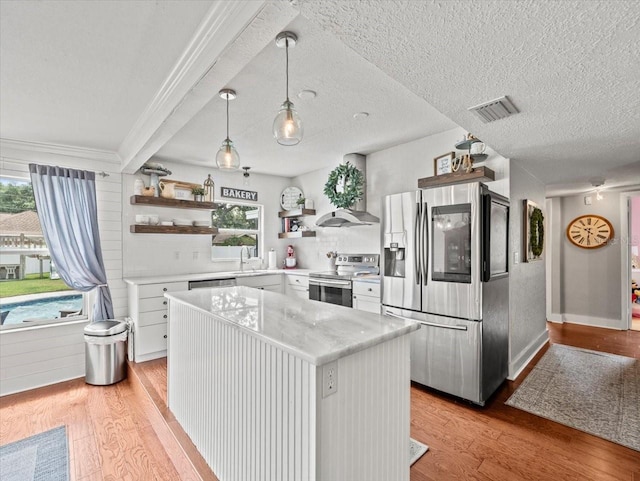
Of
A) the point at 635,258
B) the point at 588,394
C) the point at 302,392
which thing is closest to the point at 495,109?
the point at 302,392

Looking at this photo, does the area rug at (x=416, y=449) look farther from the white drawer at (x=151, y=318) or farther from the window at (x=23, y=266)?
the window at (x=23, y=266)

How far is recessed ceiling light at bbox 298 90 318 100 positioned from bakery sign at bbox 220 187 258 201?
2740 mm

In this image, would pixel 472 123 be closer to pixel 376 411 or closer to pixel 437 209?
pixel 437 209

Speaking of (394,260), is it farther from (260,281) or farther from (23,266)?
(23,266)

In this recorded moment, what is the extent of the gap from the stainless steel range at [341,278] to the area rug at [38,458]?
2.70 m

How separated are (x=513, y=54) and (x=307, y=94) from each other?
1522 mm

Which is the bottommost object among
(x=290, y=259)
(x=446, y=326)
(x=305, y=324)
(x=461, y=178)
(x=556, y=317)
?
(x=556, y=317)

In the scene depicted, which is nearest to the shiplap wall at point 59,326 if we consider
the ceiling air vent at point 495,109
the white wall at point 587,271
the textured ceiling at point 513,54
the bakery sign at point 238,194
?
the bakery sign at point 238,194

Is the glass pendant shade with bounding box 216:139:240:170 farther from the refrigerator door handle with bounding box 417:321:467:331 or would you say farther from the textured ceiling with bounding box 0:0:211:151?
the refrigerator door handle with bounding box 417:321:467:331

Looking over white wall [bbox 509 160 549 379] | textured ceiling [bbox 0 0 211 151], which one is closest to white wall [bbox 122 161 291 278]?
textured ceiling [bbox 0 0 211 151]

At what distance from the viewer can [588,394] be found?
2883 millimetres

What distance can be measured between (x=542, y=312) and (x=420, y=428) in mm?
2887

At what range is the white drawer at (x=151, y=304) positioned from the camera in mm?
3625

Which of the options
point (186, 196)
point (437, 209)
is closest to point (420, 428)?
point (437, 209)
